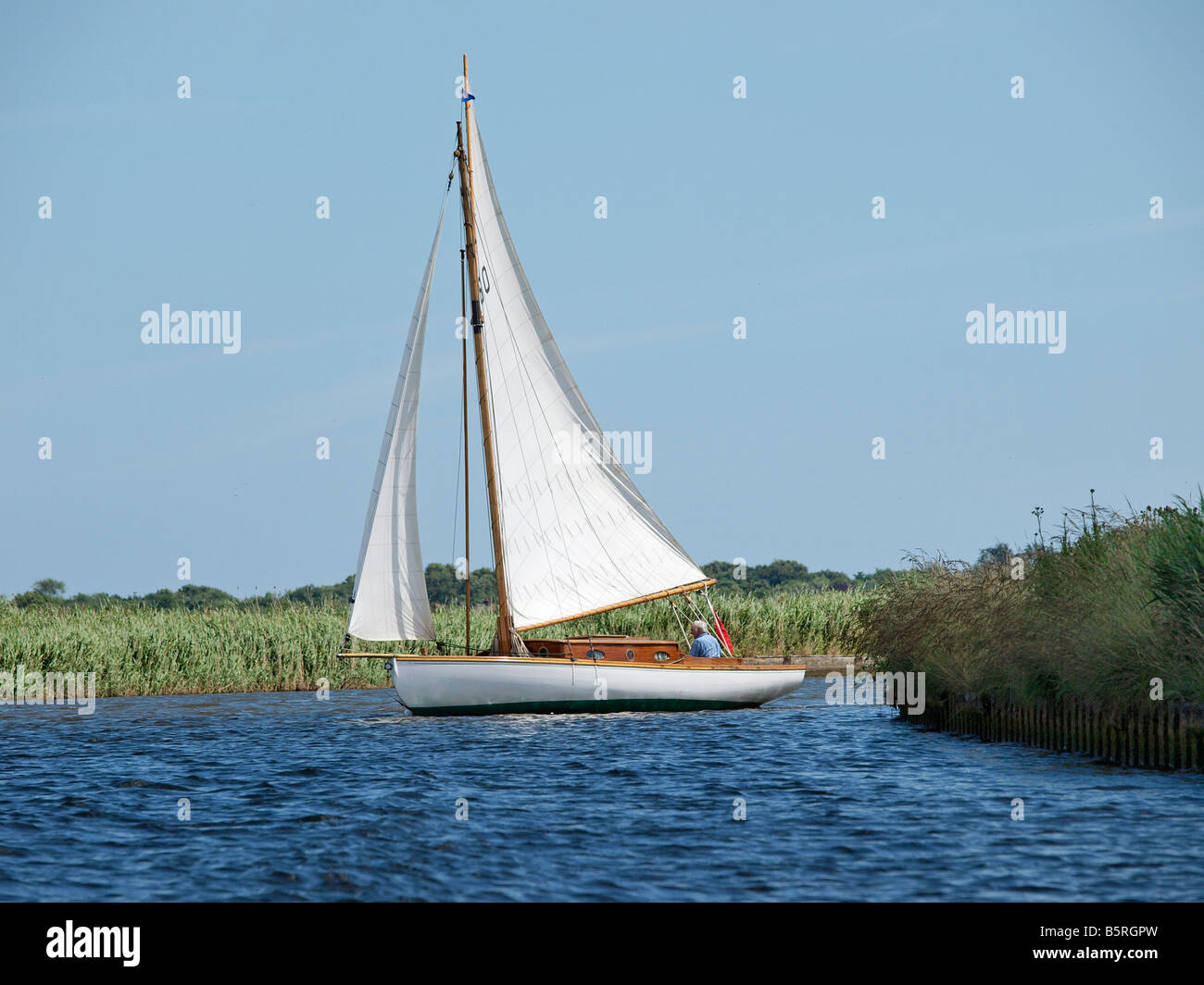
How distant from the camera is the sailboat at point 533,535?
27.8m

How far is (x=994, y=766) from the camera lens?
19328 mm

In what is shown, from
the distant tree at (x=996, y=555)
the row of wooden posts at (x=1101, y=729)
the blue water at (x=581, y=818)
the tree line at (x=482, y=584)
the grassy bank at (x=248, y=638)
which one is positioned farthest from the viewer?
the tree line at (x=482, y=584)

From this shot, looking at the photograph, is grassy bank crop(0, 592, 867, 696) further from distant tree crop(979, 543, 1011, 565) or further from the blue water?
distant tree crop(979, 543, 1011, 565)

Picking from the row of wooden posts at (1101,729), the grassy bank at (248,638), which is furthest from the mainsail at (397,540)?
the row of wooden posts at (1101,729)

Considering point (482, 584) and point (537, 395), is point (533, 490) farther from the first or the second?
point (482, 584)

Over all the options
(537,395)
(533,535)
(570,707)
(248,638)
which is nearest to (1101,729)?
(570,707)

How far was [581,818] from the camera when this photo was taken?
614 inches

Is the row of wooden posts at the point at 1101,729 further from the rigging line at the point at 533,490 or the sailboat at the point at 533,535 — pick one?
the rigging line at the point at 533,490

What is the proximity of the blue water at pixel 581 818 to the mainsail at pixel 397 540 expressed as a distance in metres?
3.05

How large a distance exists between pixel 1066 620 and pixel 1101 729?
66.8 inches

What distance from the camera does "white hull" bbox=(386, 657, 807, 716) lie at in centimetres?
2731
